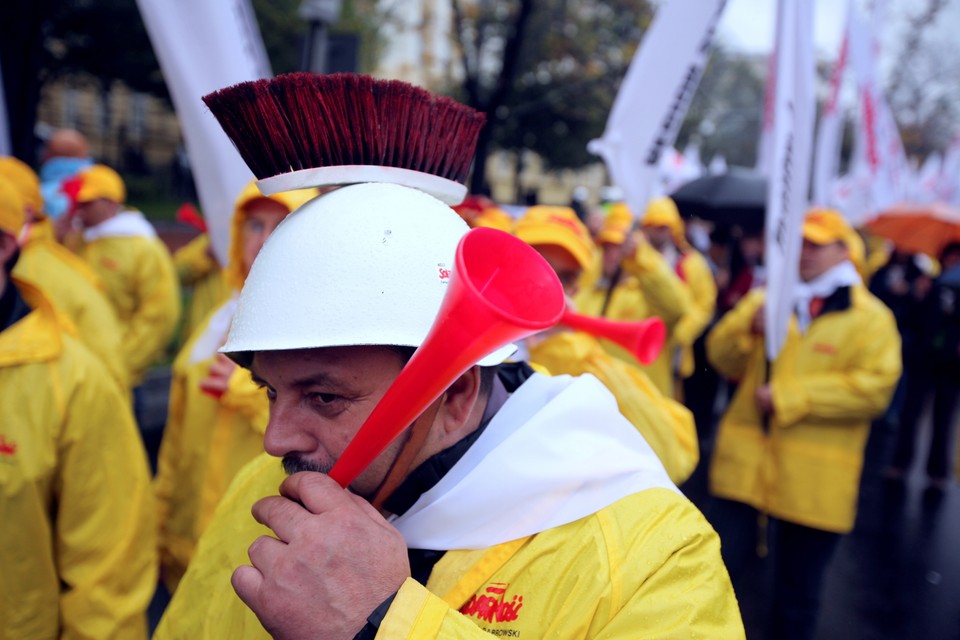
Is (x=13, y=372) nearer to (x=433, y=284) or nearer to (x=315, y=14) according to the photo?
(x=433, y=284)

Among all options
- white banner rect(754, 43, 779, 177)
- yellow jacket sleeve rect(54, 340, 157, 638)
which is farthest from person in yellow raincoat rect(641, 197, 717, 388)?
yellow jacket sleeve rect(54, 340, 157, 638)

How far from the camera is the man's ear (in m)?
1.40

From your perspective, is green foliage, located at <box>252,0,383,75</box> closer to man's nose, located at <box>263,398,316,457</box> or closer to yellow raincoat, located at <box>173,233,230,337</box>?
yellow raincoat, located at <box>173,233,230,337</box>

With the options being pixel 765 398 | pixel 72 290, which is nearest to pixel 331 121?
pixel 72 290

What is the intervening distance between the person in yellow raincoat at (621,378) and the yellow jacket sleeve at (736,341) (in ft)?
4.78

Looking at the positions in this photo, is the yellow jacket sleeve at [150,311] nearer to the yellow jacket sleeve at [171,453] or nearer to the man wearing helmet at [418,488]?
the yellow jacket sleeve at [171,453]

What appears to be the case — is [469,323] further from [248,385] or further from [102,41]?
[102,41]

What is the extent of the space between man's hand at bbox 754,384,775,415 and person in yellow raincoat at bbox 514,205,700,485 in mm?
1265

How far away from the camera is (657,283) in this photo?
15.5ft

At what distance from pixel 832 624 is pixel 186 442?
333cm

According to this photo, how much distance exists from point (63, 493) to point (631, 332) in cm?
181

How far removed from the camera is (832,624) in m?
4.20

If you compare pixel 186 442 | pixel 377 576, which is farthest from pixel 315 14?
pixel 377 576

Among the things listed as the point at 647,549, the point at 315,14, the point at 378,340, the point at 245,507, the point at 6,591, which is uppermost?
the point at 315,14
